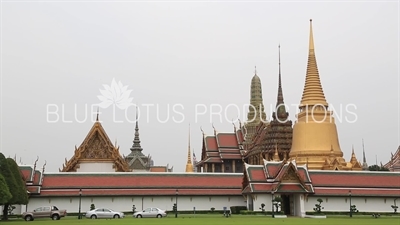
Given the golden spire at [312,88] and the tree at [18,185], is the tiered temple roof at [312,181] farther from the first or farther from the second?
the tree at [18,185]

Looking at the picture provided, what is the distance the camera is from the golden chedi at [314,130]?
162 feet

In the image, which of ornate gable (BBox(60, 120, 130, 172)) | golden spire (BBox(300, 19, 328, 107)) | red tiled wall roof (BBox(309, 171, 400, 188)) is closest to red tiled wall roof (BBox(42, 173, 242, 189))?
ornate gable (BBox(60, 120, 130, 172))

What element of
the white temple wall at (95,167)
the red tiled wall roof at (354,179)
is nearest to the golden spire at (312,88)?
the red tiled wall roof at (354,179)

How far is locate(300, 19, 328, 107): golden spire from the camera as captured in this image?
51.2m

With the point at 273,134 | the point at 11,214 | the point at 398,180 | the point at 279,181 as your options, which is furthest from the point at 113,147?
the point at 398,180

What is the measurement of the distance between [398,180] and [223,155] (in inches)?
988

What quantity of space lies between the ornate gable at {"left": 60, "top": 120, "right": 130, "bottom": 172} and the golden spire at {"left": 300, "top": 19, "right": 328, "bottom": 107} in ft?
59.3

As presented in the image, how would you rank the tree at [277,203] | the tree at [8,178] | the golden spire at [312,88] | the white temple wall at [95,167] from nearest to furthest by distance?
1. the tree at [8,178]
2. the tree at [277,203]
3. the white temple wall at [95,167]
4. the golden spire at [312,88]

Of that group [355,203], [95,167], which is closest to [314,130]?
[355,203]

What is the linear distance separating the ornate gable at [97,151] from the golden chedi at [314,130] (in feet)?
51.9

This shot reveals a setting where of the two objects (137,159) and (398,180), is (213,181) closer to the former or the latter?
(398,180)

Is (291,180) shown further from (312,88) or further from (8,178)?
(8,178)

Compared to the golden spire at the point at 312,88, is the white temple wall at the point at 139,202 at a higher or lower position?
lower

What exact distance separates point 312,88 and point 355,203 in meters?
14.3
